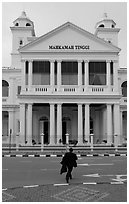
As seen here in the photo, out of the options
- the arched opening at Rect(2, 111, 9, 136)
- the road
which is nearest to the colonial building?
the arched opening at Rect(2, 111, 9, 136)

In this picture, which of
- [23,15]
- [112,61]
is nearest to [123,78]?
[112,61]

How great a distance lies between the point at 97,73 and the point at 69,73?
295 cm

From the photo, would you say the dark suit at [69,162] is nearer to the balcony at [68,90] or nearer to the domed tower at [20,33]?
the balcony at [68,90]

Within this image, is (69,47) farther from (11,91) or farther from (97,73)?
(11,91)

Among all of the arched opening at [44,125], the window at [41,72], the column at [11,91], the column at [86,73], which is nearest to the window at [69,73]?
the column at [86,73]

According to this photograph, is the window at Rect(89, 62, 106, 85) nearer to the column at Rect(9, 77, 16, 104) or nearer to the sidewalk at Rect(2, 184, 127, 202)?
the column at Rect(9, 77, 16, 104)

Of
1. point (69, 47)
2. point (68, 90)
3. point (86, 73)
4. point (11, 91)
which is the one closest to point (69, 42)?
point (69, 47)

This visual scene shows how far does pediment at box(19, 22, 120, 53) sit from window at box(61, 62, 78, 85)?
66.5 inches

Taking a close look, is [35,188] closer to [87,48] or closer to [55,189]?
[55,189]

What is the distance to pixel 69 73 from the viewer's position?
107 feet

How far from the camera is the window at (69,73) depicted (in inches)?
1271

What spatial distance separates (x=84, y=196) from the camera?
8219mm

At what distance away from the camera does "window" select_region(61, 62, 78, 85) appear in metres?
32.3

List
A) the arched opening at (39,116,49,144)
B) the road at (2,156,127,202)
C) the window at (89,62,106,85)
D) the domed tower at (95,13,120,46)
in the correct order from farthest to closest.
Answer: the domed tower at (95,13,120,46) → the arched opening at (39,116,49,144) → the window at (89,62,106,85) → the road at (2,156,127,202)
